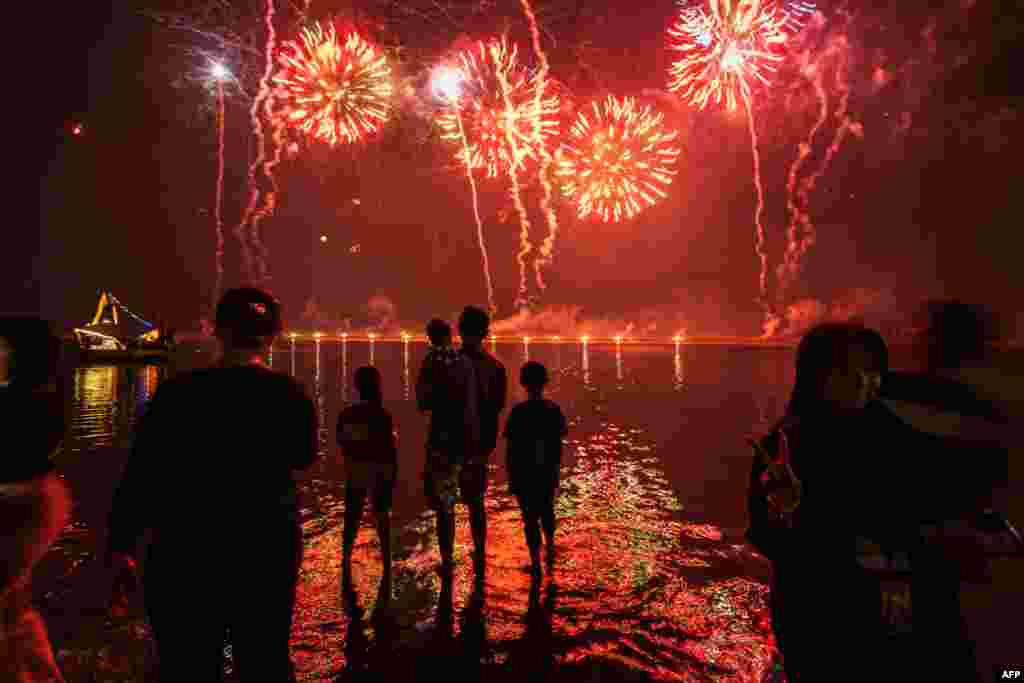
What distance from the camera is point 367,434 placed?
477 centimetres

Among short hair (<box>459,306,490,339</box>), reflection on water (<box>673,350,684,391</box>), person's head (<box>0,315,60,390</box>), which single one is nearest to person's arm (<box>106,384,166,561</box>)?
person's head (<box>0,315,60,390</box>)

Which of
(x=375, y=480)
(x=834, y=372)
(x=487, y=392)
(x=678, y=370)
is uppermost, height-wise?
(x=834, y=372)

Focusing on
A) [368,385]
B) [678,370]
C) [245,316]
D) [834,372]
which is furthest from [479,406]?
[678,370]

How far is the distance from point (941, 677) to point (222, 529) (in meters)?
2.40

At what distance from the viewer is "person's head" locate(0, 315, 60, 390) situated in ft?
8.46

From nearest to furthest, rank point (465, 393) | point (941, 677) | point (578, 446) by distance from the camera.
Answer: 1. point (941, 677)
2. point (465, 393)
3. point (578, 446)

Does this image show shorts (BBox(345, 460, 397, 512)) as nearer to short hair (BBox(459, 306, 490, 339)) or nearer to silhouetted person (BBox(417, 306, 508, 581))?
silhouetted person (BBox(417, 306, 508, 581))

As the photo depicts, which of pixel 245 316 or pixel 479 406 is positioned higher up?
pixel 245 316

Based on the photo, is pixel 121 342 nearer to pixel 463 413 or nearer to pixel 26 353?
pixel 463 413

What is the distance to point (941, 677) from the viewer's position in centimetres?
187

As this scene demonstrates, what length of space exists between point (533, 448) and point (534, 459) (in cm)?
9

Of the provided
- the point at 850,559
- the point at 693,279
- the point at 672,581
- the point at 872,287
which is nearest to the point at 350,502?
the point at 672,581

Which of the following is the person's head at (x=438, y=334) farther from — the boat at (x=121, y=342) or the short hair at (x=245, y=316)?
the boat at (x=121, y=342)

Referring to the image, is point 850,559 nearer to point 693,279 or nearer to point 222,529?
point 222,529
